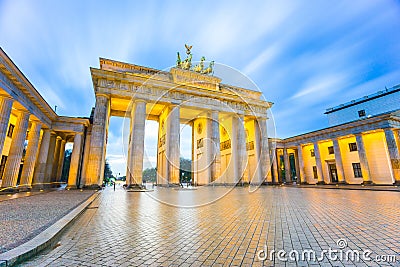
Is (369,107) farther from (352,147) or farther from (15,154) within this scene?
(15,154)

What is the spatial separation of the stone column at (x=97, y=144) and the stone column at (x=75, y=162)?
2.14 m

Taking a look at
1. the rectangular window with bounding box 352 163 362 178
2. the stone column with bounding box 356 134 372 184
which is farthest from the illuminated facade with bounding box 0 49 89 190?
the rectangular window with bounding box 352 163 362 178

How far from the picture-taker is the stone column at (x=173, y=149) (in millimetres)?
24016

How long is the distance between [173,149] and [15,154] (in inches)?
569

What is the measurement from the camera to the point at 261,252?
128 inches

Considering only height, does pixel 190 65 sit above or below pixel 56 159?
above

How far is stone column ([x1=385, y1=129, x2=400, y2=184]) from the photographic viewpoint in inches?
920

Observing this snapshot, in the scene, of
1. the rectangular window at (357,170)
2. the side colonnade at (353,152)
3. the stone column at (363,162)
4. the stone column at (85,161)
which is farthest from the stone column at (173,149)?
the rectangular window at (357,170)

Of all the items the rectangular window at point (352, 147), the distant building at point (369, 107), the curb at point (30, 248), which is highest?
the distant building at point (369, 107)

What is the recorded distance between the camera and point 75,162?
21328mm

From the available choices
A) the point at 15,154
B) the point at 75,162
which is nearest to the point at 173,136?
the point at 75,162

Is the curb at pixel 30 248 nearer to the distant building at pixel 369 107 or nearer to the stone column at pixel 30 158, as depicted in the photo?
the stone column at pixel 30 158

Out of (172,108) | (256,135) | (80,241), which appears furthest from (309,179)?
(80,241)

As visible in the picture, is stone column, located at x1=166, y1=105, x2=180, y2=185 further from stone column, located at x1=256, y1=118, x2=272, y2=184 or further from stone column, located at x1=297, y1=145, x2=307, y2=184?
stone column, located at x1=297, y1=145, x2=307, y2=184
